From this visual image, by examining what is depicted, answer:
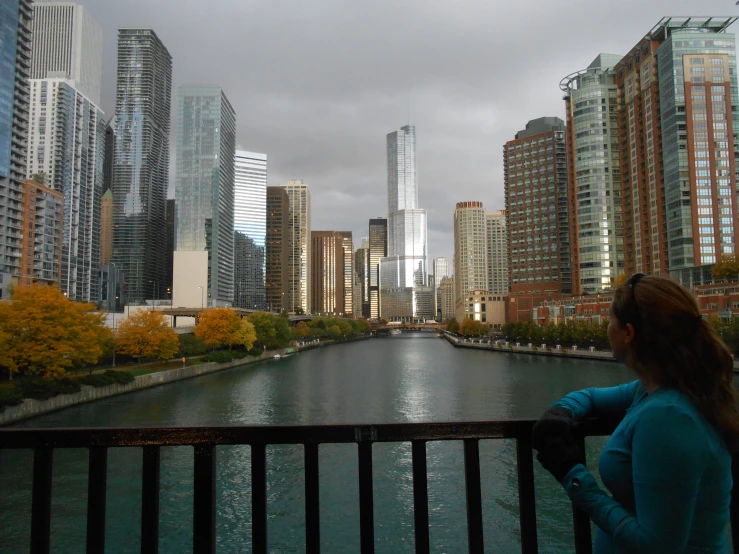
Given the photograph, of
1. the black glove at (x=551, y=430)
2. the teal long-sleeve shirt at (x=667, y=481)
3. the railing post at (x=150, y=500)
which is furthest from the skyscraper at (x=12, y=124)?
the teal long-sleeve shirt at (x=667, y=481)

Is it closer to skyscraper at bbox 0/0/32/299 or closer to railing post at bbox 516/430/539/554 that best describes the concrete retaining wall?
railing post at bbox 516/430/539/554

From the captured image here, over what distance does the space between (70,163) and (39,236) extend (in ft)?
223

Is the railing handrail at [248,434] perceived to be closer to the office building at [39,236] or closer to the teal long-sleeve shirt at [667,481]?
the teal long-sleeve shirt at [667,481]

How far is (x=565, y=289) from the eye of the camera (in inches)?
4678

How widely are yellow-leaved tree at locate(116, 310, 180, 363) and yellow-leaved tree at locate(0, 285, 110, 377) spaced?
40.2ft

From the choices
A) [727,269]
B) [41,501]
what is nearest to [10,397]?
[41,501]

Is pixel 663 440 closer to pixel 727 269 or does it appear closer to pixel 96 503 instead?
pixel 96 503

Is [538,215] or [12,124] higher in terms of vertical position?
[12,124]

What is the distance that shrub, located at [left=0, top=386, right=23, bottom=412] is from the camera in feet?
85.7

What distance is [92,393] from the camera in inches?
1326

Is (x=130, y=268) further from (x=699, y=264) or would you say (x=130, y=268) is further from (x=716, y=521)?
(x=716, y=521)

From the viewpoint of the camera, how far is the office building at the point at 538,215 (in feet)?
387

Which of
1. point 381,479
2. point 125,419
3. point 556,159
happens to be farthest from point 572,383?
point 556,159

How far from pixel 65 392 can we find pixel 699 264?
7692 centimetres
